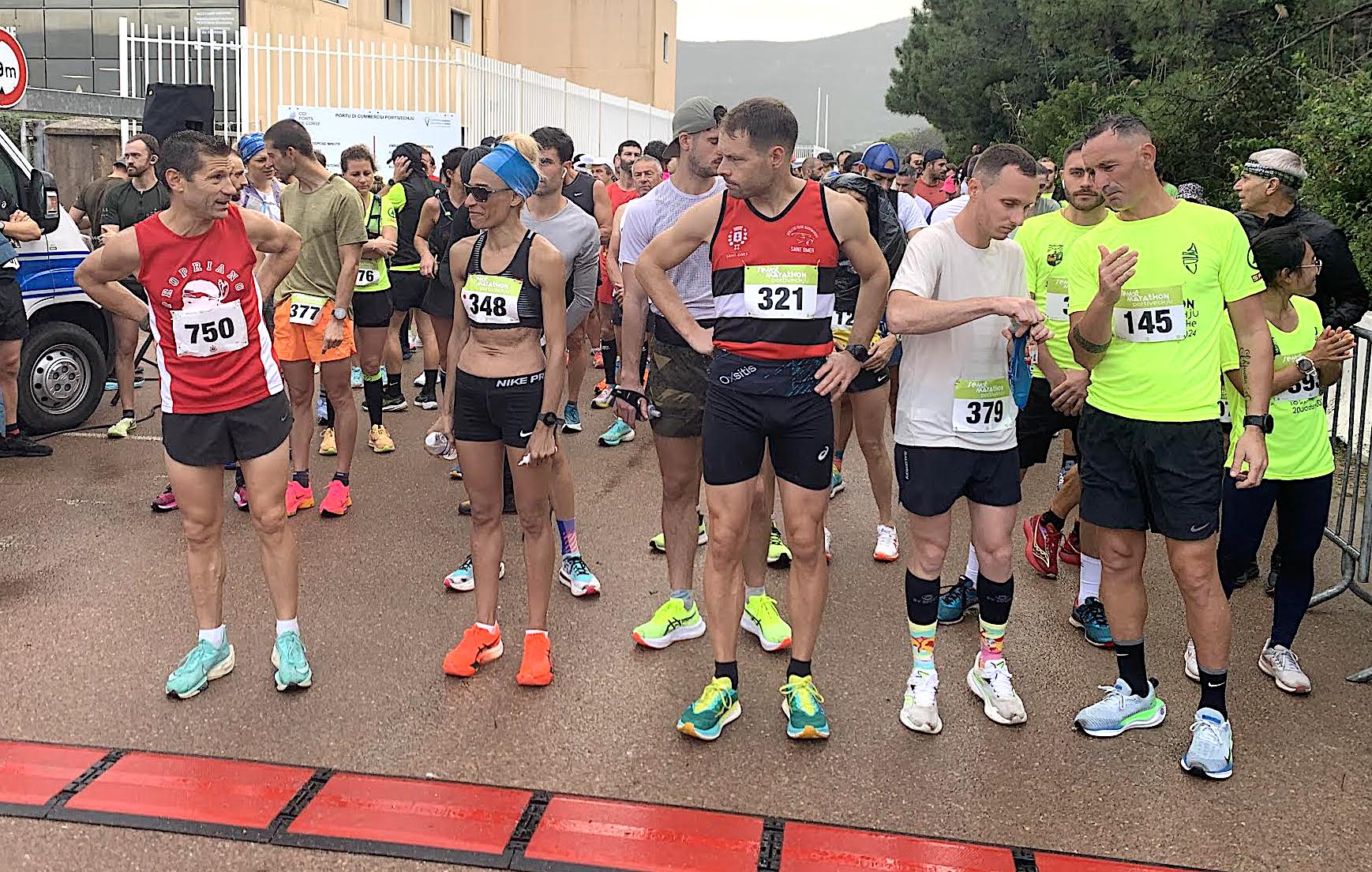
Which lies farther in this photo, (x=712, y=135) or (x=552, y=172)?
(x=552, y=172)

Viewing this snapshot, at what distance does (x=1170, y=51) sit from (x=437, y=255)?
417 inches

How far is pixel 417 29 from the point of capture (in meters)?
28.3

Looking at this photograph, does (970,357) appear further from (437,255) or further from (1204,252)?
(437,255)

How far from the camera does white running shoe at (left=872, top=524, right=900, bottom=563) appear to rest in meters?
6.07

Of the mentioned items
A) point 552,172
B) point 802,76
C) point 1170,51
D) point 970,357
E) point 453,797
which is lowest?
point 453,797

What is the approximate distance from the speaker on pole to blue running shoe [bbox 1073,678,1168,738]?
22.4 ft

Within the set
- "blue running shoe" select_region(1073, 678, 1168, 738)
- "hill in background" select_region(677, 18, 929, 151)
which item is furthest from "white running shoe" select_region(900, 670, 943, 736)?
"hill in background" select_region(677, 18, 929, 151)

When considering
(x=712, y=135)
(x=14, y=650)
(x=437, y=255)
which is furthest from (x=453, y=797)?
(x=437, y=255)

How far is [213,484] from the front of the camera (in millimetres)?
4414

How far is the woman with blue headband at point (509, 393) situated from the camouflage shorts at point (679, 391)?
482mm

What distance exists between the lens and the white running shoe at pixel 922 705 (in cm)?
418

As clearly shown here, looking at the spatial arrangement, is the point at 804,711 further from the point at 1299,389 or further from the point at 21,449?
the point at 21,449

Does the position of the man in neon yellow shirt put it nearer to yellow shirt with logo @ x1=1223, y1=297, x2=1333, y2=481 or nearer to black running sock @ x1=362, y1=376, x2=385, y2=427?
yellow shirt with logo @ x1=1223, y1=297, x2=1333, y2=481

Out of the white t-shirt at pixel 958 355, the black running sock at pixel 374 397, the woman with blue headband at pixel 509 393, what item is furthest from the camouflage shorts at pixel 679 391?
the black running sock at pixel 374 397
